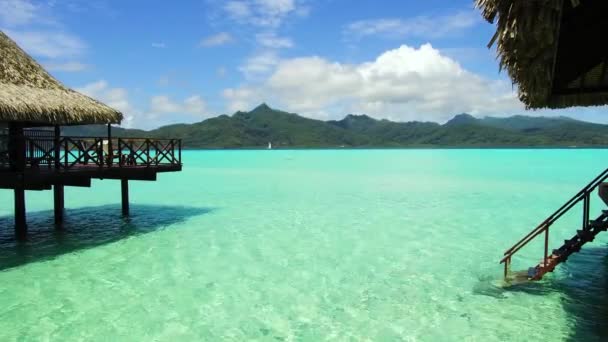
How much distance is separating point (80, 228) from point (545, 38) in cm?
1491

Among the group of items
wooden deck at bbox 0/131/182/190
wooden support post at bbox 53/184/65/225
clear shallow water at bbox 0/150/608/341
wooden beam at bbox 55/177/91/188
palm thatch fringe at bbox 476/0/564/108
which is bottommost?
clear shallow water at bbox 0/150/608/341

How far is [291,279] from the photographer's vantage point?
959cm

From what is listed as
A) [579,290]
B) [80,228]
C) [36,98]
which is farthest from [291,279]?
[80,228]

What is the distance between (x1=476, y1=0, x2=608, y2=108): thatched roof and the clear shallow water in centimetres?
386

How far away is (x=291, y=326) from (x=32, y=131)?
11706 mm

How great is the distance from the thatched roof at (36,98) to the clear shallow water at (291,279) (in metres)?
3.62

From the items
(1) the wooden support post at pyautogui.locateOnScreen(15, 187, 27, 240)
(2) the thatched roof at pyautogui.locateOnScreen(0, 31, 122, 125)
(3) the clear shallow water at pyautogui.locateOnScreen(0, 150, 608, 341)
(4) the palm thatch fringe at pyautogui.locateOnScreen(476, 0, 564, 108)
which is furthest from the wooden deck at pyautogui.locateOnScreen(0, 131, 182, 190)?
(4) the palm thatch fringe at pyautogui.locateOnScreen(476, 0, 564, 108)

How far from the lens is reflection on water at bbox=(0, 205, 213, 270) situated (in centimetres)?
1166

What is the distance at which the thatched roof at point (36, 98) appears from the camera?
11.4 metres

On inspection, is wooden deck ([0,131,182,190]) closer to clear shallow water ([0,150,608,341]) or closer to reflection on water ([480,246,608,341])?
clear shallow water ([0,150,608,341])

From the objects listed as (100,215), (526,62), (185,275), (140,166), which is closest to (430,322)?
(526,62)

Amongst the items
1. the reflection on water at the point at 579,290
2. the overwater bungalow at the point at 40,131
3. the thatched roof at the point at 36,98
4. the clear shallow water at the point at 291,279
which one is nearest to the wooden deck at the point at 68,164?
the overwater bungalow at the point at 40,131

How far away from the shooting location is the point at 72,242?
12.8 meters

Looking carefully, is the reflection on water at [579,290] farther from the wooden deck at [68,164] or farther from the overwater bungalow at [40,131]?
the overwater bungalow at [40,131]
